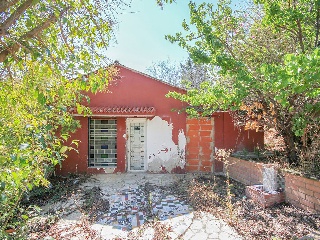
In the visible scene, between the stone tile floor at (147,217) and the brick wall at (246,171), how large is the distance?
11.4ft

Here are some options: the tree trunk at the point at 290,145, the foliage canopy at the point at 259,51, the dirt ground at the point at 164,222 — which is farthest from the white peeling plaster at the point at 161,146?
the tree trunk at the point at 290,145

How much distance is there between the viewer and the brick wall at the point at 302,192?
23.2 ft

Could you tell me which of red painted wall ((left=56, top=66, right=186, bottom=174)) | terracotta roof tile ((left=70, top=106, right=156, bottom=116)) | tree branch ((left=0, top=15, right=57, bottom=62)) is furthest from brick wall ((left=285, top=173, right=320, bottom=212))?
tree branch ((left=0, top=15, right=57, bottom=62))

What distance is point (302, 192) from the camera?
7520 millimetres

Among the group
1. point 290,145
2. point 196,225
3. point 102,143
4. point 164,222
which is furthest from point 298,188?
point 102,143

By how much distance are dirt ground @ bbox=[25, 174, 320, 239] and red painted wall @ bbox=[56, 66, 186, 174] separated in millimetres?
2437

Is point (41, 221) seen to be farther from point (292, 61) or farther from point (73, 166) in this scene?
point (292, 61)

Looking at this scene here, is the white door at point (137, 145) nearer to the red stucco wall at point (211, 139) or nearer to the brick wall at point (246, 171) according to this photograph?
the red stucco wall at point (211, 139)

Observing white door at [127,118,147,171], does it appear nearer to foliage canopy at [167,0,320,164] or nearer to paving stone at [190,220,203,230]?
foliage canopy at [167,0,320,164]

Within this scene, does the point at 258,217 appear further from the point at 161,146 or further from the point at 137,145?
the point at 137,145

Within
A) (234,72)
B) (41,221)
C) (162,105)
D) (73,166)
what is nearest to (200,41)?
(234,72)

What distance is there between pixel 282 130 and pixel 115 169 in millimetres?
9142

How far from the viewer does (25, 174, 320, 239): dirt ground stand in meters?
6.32

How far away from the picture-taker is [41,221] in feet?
24.0
